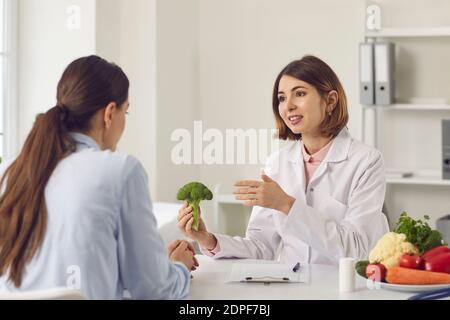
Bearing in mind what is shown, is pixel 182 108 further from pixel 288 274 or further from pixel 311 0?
pixel 288 274

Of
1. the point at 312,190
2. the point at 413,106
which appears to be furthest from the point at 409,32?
the point at 312,190

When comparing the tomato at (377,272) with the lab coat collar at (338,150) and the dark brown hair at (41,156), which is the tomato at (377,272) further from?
the dark brown hair at (41,156)

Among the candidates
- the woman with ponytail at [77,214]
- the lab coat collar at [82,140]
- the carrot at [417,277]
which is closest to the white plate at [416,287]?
the carrot at [417,277]

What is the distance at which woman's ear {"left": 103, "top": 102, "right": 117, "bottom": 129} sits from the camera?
72.9 inches

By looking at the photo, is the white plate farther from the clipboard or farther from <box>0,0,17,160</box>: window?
<box>0,0,17,160</box>: window

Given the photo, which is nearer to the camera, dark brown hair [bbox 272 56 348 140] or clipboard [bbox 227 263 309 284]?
clipboard [bbox 227 263 309 284]

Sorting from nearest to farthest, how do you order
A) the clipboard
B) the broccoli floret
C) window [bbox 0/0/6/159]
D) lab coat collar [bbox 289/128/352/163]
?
the clipboard → the broccoli floret → lab coat collar [bbox 289/128/352/163] → window [bbox 0/0/6/159]

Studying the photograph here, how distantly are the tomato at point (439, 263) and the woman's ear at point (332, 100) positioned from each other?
28.8 inches

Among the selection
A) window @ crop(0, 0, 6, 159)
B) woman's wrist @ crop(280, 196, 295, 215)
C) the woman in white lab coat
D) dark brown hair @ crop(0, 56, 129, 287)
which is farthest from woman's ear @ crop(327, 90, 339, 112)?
window @ crop(0, 0, 6, 159)

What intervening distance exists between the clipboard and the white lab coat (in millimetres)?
111

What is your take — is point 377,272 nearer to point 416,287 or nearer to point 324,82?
point 416,287

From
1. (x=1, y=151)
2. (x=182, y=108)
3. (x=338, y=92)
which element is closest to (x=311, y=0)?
(x=182, y=108)

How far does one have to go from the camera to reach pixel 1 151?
416 cm

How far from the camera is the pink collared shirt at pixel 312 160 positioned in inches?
102
